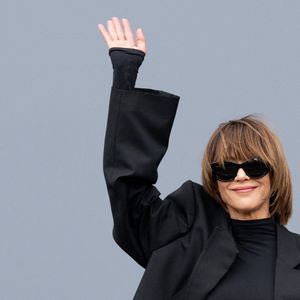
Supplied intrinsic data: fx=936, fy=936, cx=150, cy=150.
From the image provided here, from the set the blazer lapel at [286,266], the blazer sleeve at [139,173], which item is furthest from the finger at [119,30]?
the blazer lapel at [286,266]

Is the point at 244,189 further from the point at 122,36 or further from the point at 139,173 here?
the point at 122,36

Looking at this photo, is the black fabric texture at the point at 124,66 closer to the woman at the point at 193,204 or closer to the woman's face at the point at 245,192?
the woman at the point at 193,204

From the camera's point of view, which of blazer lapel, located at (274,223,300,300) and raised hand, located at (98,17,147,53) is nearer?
blazer lapel, located at (274,223,300,300)

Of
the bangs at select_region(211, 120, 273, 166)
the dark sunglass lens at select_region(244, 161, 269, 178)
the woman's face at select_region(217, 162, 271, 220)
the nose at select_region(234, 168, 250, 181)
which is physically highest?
the bangs at select_region(211, 120, 273, 166)

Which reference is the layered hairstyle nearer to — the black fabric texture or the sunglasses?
the sunglasses

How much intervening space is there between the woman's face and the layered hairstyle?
0.03 meters

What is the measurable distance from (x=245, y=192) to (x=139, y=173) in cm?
20

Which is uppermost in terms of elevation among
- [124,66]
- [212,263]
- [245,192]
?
[124,66]

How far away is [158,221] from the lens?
5.79 feet

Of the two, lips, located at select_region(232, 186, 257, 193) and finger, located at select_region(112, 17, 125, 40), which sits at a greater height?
finger, located at select_region(112, 17, 125, 40)

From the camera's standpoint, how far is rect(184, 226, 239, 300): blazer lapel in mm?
1707

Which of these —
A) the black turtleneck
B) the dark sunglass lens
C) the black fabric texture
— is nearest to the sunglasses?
the dark sunglass lens

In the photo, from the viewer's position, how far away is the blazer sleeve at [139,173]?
5.70 feet

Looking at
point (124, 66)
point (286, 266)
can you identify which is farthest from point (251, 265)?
point (124, 66)
